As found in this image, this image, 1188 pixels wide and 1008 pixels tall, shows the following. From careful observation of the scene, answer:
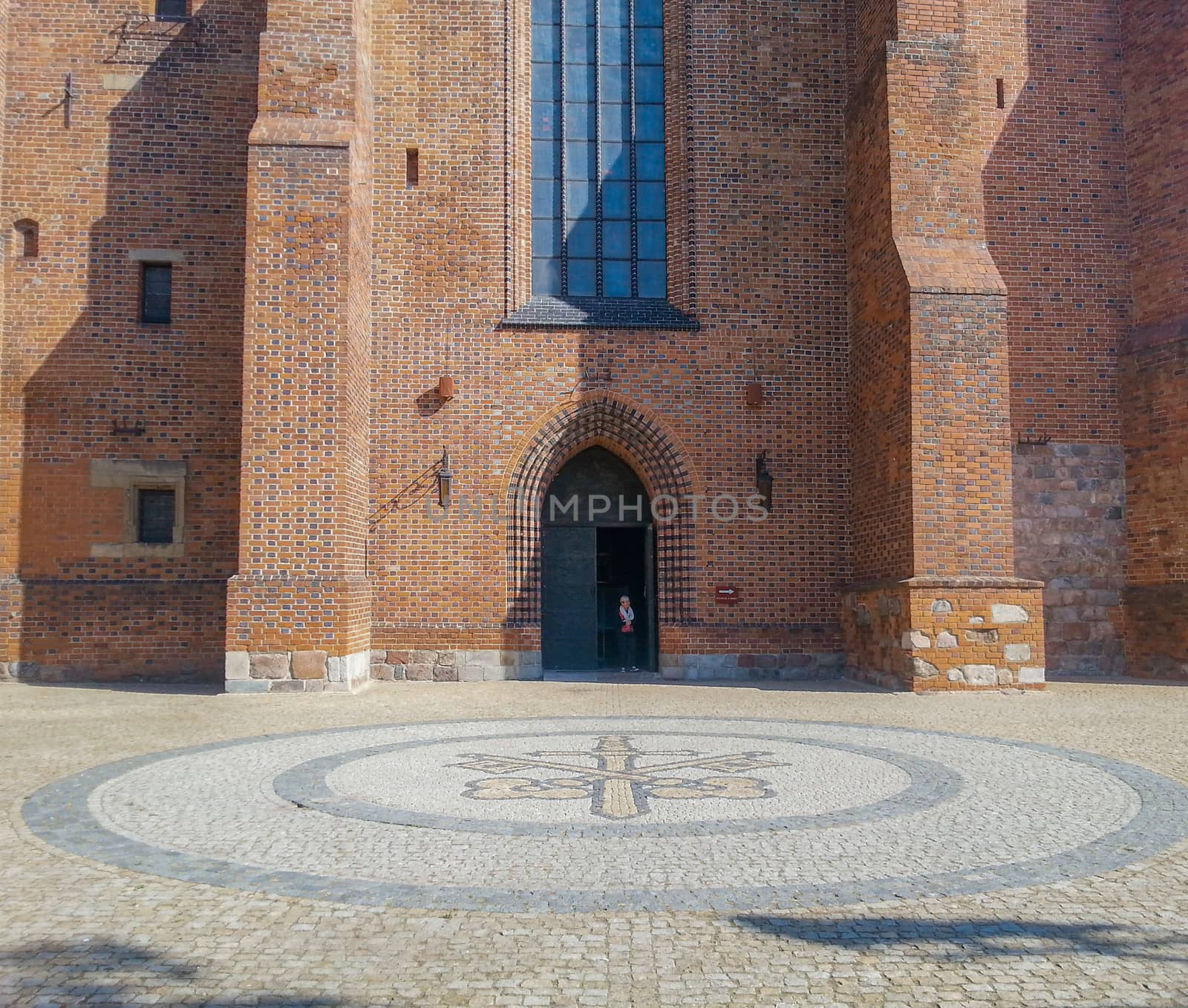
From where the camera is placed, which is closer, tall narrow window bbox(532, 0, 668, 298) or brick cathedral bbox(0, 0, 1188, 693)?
brick cathedral bbox(0, 0, 1188, 693)

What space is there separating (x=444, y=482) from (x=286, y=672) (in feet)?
10.2

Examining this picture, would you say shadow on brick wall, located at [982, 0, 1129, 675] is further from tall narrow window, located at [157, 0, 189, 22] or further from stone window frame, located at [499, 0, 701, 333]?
tall narrow window, located at [157, 0, 189, 22]

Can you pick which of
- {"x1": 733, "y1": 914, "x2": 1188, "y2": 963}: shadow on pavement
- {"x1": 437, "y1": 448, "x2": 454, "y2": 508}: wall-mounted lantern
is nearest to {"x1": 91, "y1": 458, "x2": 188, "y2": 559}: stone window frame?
{"x1": 437, "y1": 448, "x2": 454, "y2": 508}: wall-mounted lantern

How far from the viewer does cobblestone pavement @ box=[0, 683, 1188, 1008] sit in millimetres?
2779

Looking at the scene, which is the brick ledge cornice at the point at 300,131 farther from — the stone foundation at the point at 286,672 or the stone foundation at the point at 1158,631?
the stone foundation at the point at 1158,631

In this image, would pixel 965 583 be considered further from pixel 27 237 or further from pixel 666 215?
pixel 27 237

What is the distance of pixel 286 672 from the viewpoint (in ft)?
35.7

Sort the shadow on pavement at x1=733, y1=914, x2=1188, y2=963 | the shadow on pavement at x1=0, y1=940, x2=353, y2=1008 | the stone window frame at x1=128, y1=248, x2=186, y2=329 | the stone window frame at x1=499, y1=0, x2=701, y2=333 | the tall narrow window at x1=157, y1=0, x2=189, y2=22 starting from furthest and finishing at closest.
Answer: the tall narrow window at x1=157, y1=0, x2=189, y2=22 → the stone window frame at x1=499, y1=0, x2=701, y2=333 → the stone window frame at x1=128, y1=248, x2=186, y2=329 → the shadow on pavement at x1=733, y1=914, x2=1188, y2=963 → the shadow on pavement at x1=0, y1=940, x2=353, y2=1008

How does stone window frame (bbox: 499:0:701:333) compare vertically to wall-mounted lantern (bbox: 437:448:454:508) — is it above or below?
above

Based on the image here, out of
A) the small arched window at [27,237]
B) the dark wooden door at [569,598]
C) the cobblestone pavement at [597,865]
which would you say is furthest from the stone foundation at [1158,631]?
the small arched window at [27,237]

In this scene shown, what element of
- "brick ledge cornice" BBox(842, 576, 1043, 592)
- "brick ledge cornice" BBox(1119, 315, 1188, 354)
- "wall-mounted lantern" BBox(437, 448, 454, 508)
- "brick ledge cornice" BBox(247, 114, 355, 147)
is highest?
"brick ledge cornice" BBox(247, 114, 355, 147)

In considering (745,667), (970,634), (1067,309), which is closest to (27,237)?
(745,667)

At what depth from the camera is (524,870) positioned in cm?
381

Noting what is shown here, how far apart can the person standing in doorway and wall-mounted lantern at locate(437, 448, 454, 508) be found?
2738mm
